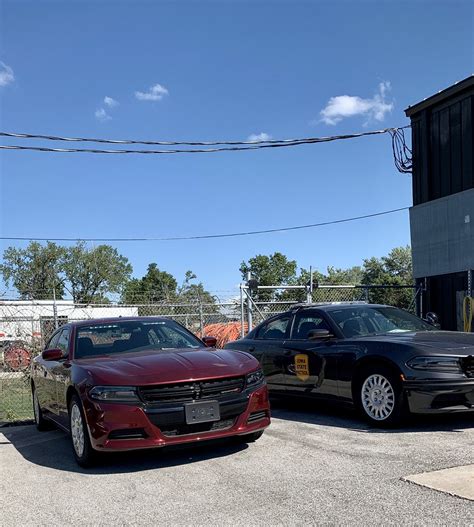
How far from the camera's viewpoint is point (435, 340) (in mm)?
7125

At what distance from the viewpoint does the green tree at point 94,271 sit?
2753 inches

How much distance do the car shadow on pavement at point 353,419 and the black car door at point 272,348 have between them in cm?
44

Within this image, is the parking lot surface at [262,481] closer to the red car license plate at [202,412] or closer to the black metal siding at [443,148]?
the red car license plate at [202,412]

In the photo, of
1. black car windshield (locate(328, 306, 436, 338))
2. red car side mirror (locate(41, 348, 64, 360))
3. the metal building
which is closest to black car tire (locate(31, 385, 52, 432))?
red car side mirror (locate(41, 348, 64, 360))

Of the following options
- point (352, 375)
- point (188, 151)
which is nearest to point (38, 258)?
point (188, 151)

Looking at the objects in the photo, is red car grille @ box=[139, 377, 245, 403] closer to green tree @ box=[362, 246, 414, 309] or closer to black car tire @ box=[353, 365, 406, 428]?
black car tire @ box=[353, 365, 406, 428]

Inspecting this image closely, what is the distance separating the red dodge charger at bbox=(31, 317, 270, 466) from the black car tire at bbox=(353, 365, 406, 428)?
145cm

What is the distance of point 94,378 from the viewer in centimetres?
583

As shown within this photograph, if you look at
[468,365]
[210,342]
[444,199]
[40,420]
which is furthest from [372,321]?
[444,199]

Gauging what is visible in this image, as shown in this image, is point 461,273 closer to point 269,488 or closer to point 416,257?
point 416,257

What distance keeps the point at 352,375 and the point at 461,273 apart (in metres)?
8.05

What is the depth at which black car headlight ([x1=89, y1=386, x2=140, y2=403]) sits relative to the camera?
5.59 m

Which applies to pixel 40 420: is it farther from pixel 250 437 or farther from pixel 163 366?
pixel 250 437

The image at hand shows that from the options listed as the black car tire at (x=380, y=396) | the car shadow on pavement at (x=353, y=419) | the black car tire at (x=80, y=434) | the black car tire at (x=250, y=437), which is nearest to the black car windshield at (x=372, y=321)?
the black car tire at (x=380, y=396)
